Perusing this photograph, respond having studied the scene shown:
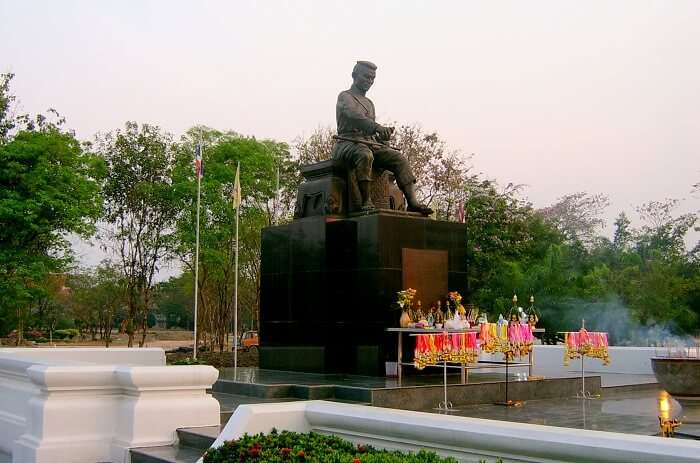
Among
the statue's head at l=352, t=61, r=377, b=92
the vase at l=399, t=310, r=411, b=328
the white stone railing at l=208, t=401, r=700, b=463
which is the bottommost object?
the white stone railing at l=208, t=401, r=700, b=463

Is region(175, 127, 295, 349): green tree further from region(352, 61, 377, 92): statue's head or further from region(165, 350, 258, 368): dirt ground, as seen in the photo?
region(352, 61, 377, 92): statue's head

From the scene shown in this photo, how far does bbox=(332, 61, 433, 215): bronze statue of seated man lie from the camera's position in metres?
11.9

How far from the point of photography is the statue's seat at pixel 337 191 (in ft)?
39.2

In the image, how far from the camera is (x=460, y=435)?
4793 millimetres

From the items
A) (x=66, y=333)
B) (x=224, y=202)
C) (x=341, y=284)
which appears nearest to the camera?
(x=341, y=284)

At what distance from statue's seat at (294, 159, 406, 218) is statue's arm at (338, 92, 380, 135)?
64 cm

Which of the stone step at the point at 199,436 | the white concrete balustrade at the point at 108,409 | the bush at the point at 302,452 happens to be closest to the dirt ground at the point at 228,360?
the white concrete balustrade at the point at 108,409

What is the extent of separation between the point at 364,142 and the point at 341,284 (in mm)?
2198

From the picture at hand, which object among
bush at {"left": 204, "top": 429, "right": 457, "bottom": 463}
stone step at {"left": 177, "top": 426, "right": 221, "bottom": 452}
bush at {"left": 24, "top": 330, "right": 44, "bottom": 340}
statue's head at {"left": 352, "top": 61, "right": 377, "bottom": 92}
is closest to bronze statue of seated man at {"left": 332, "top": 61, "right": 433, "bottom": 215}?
statue's head at {"left": 352, "top": 61, "right": 377, "bottom": 92}

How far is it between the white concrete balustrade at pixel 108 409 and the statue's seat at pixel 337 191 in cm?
487

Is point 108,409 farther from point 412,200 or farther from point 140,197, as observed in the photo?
point 140,197

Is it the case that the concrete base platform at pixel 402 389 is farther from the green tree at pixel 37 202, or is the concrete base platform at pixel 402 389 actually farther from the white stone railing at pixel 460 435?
the green tree at pixel 37 202

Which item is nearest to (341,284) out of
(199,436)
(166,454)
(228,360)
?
(199,436)

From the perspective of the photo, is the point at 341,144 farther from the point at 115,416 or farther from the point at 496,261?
the point at 496,261
